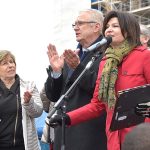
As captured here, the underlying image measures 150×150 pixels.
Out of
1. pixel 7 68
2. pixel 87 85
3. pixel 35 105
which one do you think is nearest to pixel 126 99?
pixel 87 85

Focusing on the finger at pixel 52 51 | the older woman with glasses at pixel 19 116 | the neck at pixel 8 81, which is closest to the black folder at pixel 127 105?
the finger at pixel 52 51

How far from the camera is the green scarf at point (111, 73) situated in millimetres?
3379

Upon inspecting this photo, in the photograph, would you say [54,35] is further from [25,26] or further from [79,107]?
[79,107]

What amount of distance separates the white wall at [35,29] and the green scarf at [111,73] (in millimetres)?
1805

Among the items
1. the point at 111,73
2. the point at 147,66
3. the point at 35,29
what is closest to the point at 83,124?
the point at 111,73

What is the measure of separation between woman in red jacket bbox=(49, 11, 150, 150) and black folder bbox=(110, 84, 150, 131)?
239 millimetres

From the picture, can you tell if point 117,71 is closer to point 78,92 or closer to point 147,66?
point 147,66

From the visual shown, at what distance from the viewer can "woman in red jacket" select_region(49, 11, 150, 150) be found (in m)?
3.39

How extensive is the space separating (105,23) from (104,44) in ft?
1.38

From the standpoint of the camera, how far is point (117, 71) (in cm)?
345

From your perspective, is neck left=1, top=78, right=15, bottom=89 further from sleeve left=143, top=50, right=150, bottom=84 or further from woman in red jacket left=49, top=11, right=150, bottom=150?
sleeve left=143, top=50, right=150, bottom=84

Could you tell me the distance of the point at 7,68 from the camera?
186 inches

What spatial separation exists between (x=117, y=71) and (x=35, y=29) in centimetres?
226

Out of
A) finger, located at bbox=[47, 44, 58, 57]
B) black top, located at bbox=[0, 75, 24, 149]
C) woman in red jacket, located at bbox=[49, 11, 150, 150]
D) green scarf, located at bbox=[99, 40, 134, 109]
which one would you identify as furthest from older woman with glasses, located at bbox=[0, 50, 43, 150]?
green scarf, located at bbox=[99, 40, 134, 109]
